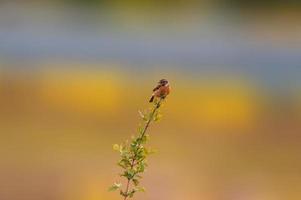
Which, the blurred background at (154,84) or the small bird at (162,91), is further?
the blurred background at (154,84)

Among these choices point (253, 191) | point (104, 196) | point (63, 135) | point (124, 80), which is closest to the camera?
point (104, 196)

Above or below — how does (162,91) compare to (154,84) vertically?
below

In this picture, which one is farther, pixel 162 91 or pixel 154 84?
pixel 154 84

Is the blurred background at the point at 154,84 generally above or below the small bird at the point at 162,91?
above

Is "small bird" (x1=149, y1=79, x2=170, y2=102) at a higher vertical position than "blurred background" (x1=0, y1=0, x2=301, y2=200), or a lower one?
lower

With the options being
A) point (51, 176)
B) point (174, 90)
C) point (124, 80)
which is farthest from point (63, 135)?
point (174, 90)

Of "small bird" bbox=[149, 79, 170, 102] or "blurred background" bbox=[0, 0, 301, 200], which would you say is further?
"blurred background" bbox=[0, 0, 301, 200]

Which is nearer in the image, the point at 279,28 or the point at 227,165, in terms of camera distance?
the point at 227,165

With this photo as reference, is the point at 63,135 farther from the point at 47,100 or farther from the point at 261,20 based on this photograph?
the point at 261,20
